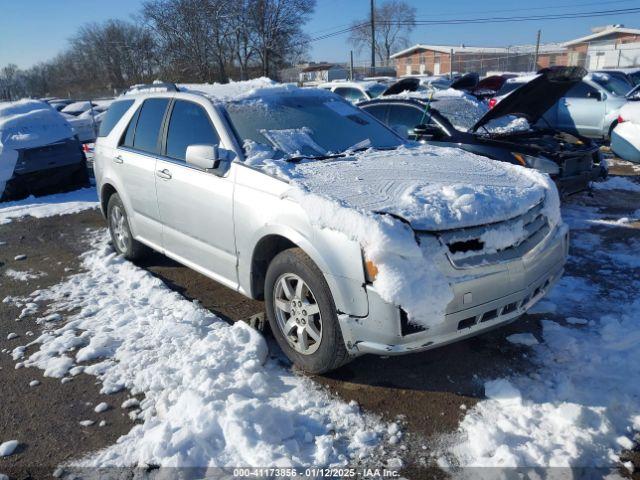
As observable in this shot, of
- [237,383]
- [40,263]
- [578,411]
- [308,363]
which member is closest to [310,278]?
[308,363]

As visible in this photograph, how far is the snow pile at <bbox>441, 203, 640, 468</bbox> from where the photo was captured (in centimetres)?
254

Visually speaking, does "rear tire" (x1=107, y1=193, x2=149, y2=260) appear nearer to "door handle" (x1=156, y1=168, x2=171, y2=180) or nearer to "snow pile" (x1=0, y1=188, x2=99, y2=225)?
"door handle" (x1=156, y1=168, x2=171, y2=180)

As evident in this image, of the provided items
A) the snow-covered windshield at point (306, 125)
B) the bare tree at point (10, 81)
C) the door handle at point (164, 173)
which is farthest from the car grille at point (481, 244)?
the bare tree at point (10, 81)

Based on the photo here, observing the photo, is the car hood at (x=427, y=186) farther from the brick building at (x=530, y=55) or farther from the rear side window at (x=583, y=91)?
the brick building at (x=530, y=55)

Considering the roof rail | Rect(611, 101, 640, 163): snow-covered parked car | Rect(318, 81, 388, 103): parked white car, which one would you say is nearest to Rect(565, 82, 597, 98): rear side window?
Rect(611, 101, 640, 163): snow-covered parked car

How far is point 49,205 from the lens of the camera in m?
8.61

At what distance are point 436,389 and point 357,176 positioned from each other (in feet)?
4.83

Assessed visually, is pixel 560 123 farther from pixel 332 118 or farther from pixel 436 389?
pixel 436 389

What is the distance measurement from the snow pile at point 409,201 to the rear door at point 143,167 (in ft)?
4.43

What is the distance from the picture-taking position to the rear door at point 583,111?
11.9 m

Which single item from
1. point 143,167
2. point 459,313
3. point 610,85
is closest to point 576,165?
point 459,313

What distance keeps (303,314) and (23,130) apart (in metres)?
7.87

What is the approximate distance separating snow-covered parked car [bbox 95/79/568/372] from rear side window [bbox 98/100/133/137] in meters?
0.52

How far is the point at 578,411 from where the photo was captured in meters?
2.76
